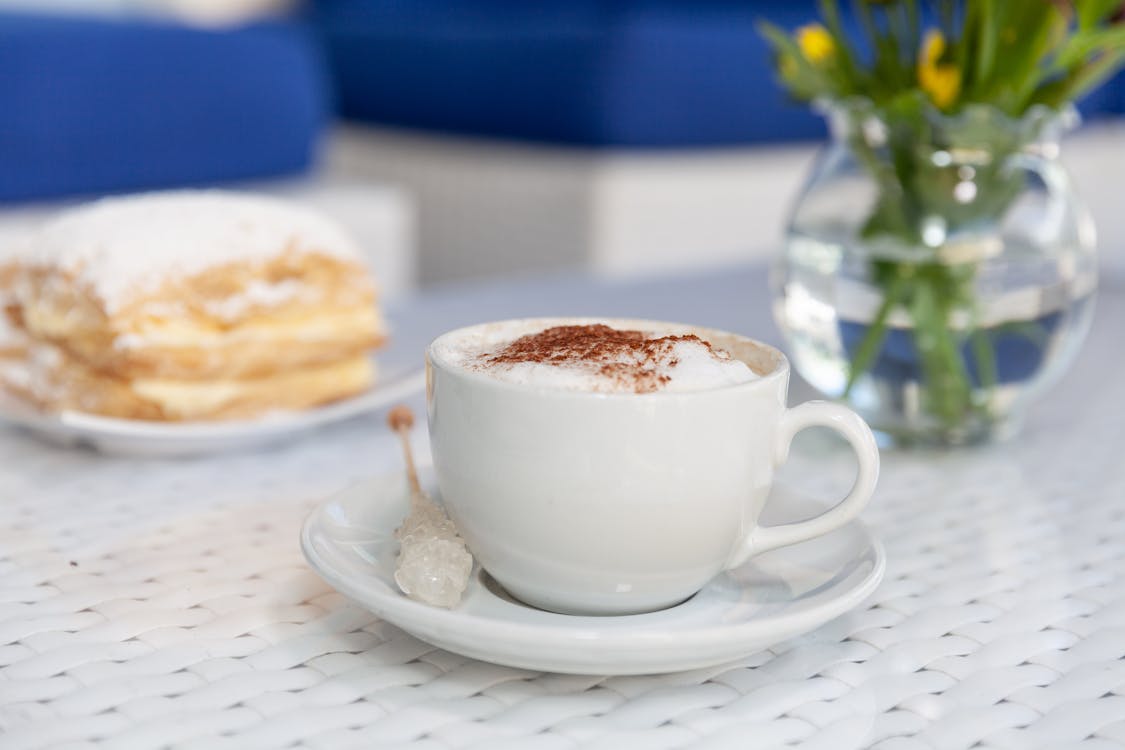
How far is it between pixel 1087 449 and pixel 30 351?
0.70m

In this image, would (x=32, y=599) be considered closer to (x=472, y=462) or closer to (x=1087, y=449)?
(x=472, y=462)

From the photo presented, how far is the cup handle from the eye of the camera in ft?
1.70


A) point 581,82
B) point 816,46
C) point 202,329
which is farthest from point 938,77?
point 581,82

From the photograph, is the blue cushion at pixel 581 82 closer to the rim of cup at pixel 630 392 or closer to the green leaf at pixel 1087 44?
the green leaf at pixel 1087 44

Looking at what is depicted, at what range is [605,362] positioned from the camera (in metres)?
0.50

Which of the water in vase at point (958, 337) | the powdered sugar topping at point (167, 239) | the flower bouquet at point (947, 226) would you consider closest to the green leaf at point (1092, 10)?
the flower bouquet at point (947, 226)

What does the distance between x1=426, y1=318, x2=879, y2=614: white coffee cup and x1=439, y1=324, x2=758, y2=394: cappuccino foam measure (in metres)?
0.01

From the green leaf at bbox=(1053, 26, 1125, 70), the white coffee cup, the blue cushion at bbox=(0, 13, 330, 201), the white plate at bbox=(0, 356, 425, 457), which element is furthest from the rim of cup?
the blue cushion at bbox=(0, 13, 330, 201)

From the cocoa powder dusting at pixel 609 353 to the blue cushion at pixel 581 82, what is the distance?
63.2 inches

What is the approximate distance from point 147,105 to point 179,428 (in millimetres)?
1174

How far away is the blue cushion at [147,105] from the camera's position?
1.67m

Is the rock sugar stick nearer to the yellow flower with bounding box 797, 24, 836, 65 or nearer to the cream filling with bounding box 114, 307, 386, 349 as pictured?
the cream filling with bounding box 114, 307, 386, 349

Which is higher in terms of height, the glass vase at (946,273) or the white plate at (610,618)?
the glass vase at (946,273)

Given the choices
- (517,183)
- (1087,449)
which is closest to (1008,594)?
(1087,449)
